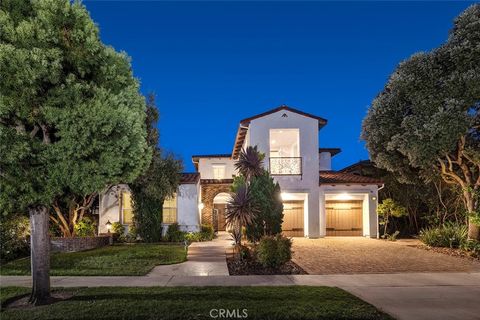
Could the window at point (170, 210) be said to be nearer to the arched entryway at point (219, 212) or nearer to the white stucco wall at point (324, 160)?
the arched entryway at point (219, 212)

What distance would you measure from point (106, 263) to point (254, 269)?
4.34 meters

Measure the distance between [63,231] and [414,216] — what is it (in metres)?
17.4

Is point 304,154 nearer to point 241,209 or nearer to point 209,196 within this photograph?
point 209,196

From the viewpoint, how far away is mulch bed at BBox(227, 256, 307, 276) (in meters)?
9.93

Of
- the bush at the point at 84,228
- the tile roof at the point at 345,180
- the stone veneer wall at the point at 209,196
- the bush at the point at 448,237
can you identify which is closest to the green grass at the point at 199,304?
the bush at the point at 84,228

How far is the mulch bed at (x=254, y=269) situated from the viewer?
993 centimetres

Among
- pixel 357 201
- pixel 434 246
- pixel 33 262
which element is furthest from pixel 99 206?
pixel 434 246

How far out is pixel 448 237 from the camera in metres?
15.3

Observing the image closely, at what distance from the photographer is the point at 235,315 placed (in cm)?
585

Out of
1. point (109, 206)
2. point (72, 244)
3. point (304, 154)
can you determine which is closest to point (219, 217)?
point (304, 154)

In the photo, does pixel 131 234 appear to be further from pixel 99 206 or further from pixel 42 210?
pixel 42 210

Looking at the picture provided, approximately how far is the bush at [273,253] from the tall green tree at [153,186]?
295 inches

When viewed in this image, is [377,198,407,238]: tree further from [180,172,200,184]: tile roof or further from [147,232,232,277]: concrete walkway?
[180,172,200,184]: tile roof

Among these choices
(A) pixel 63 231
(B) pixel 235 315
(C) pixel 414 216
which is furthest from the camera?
(C) pixel 414 216
